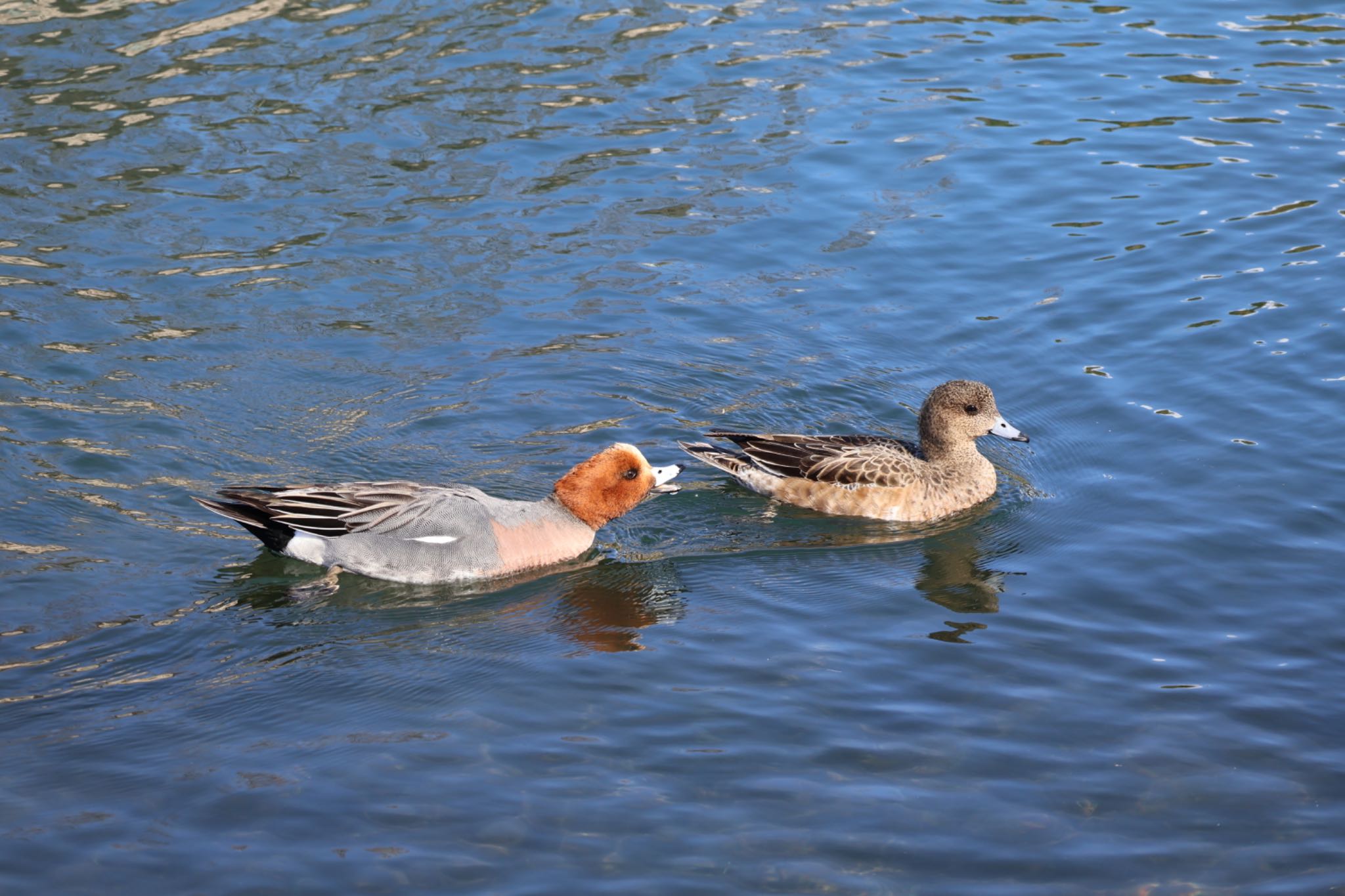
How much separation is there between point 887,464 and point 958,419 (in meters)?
0.67

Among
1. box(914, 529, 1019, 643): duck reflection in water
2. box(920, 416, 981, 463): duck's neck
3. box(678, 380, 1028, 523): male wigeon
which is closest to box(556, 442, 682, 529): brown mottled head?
box(678, 380, 1028, 523): male wigeon

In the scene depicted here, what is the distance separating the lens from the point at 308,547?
8.83 meters

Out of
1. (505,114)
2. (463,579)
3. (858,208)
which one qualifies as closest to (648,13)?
(505,114)

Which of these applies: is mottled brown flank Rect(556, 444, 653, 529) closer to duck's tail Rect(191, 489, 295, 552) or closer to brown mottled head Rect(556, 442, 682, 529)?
brown mottled head Rect(556, 442, 682, 529)

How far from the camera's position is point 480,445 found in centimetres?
1037

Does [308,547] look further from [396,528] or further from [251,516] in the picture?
[396,528]

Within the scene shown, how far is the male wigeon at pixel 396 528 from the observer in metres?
8.73

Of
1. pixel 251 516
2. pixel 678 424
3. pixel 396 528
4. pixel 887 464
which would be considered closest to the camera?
pixel 251 516

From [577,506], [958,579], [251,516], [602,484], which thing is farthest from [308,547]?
[958,579]

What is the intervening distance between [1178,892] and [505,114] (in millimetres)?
11401

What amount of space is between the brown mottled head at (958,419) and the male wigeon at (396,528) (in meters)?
2.83

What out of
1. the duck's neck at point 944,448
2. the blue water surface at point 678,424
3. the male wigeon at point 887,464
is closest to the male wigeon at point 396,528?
the blue water surface at point 678,424

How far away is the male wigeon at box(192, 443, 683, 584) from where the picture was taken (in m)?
8.73

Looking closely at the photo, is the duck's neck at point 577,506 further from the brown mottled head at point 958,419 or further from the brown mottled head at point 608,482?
the brown mottled head at point 958,419
